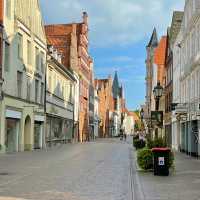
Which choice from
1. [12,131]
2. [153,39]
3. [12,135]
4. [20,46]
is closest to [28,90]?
[20,46]

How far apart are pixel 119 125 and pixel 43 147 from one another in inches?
5641

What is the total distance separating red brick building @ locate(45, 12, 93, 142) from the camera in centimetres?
7313

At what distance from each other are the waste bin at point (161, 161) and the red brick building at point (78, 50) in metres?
51.9

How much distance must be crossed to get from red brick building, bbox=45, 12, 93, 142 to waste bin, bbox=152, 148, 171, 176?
170 ft

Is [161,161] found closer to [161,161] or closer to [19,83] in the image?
[161,161]

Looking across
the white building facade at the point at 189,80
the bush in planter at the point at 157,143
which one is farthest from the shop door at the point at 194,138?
the bush in planter at the point at 157,143

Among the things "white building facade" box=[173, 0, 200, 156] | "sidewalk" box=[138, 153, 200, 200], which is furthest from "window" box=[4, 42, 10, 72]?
"sidewalk" box=[138, 153, 200, 200]

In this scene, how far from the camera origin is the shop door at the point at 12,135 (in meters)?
39.9

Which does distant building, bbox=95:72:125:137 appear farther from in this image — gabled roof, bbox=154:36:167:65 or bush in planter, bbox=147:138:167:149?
bush in planter, bbox=147:138:167:149

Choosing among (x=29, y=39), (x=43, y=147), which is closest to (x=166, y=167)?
(x=29, y=39)

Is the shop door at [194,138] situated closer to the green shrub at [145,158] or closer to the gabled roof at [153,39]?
the green shrub at [145,158]

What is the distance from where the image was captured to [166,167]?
20047 mm

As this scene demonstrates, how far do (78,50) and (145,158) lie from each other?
6257 cm

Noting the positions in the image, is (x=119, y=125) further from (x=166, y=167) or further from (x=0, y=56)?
(x=166, y=167)
